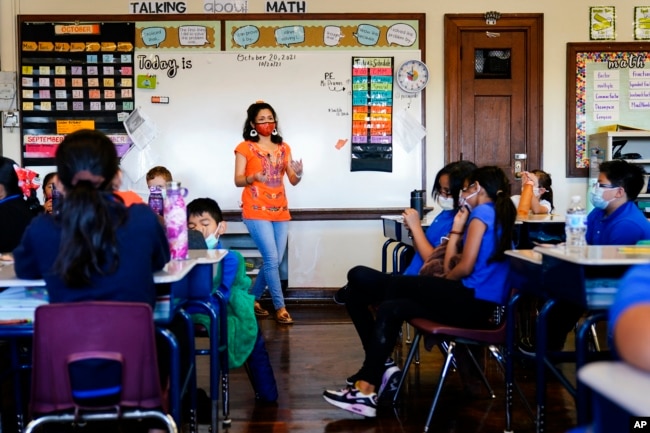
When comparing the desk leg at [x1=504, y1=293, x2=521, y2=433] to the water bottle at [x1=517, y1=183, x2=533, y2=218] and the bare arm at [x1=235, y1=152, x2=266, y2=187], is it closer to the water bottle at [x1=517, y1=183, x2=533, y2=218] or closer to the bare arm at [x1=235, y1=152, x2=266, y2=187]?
the water bottle at [x1=517, y1=183, x2=533, y2=218]

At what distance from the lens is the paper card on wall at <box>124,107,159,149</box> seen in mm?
5613

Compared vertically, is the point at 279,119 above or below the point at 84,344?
above

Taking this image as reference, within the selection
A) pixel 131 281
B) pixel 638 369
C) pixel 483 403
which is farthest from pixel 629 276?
pixel 483 403

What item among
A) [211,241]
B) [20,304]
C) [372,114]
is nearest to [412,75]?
[372,114]

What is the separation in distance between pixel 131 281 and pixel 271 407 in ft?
4.51

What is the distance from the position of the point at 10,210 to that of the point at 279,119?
2804 millimetres

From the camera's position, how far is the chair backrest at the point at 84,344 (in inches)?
69.8

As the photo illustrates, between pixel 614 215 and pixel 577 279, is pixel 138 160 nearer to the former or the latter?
pixel 614 215

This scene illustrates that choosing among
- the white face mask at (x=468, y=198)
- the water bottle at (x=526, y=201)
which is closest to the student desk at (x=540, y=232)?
the water bottle at (x=526, y=201)

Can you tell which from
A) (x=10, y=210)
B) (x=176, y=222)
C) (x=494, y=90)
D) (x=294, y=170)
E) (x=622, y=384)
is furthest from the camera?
(x=494, y=90)

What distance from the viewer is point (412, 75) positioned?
18.4ft

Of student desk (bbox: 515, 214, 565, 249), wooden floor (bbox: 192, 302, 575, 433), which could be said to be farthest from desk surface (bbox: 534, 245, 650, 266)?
student desk (bbox: 515, 214, 565, 249)

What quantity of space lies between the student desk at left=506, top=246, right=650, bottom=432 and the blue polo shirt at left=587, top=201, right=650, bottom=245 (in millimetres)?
842

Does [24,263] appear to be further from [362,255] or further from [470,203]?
[362,255]
